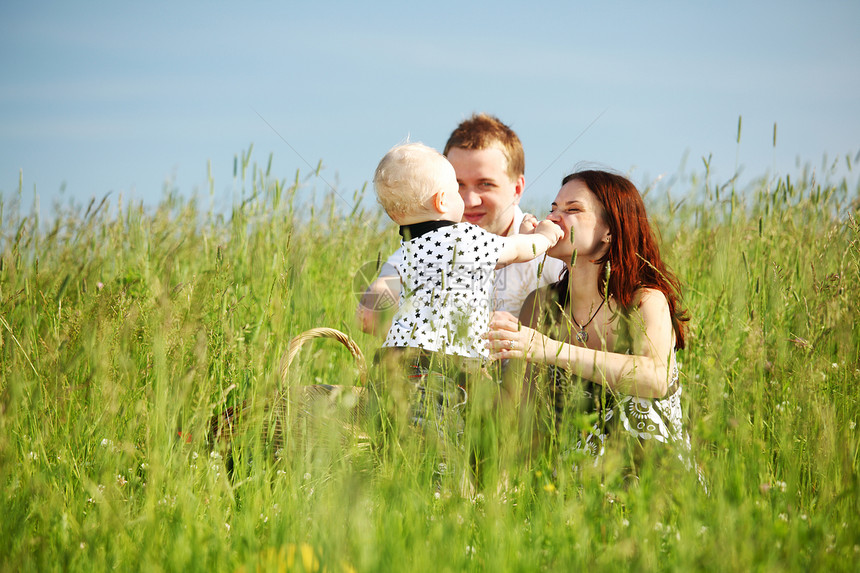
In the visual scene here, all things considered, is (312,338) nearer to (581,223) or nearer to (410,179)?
(410,179)

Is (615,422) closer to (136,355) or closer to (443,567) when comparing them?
(443,567)

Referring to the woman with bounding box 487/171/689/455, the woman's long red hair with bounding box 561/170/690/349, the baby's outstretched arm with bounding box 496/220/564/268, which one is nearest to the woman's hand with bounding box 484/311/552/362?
the woman with bounding box 487/171/689/455

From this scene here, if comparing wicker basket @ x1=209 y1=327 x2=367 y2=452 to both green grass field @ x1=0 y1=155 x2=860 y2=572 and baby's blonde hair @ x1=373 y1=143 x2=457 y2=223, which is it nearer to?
green grass field @ x1=0 y1=155 x2=860 y2=572

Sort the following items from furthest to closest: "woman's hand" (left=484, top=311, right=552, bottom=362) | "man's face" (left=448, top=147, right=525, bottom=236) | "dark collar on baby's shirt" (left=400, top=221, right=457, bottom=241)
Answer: "man's face" (left=448, top=147, right=525, bottom=236) < "dark collar on baby's shirt" (left=400, top=221, right=457, bottom=241) < "woman's hand" (left=484, top=311, right=552, bottom=362)

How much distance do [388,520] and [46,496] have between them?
87 centimetres

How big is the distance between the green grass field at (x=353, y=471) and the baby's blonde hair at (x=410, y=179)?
0.37 meters

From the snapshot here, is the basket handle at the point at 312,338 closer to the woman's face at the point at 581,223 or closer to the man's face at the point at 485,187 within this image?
the woman's face at the point at 581,223

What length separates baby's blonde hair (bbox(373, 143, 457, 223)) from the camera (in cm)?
217

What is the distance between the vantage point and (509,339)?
6.53 feet

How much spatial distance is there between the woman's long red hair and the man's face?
32.1 inches

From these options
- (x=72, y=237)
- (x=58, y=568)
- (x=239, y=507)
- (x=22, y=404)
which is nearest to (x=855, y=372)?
(x=239, y=507)

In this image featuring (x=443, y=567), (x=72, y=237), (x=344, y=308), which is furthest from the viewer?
(x=344, y=308)

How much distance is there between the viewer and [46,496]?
1.63 m

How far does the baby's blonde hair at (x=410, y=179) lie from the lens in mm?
2174
